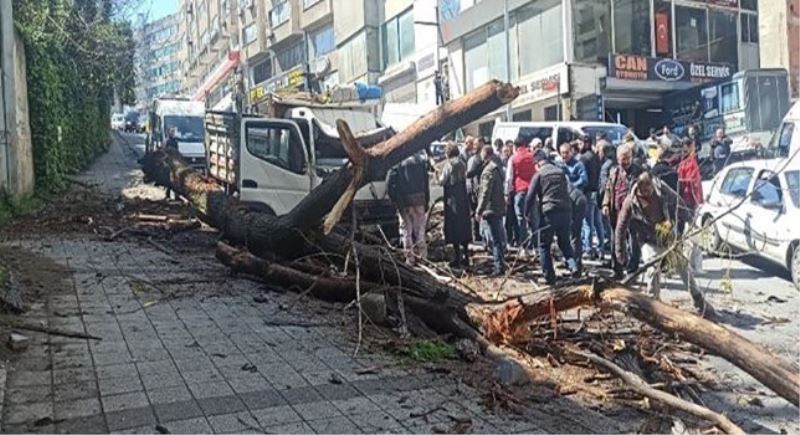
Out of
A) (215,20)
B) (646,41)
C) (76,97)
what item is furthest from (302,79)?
(215,20)

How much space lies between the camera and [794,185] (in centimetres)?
949

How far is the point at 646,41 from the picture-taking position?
27.0 m

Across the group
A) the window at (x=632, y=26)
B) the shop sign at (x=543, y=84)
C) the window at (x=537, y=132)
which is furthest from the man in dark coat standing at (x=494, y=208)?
the window at (x=632, y=26)

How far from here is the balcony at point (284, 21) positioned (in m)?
47.7

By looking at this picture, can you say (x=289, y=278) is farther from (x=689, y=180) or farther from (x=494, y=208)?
(x=689, y=180)

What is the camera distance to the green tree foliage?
16.6 m

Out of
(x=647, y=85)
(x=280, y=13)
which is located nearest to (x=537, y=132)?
(x=647, y=85)

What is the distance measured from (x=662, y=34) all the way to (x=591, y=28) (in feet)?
11.0

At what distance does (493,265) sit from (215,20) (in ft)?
216

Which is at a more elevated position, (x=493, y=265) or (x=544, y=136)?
(x=544, y=136)

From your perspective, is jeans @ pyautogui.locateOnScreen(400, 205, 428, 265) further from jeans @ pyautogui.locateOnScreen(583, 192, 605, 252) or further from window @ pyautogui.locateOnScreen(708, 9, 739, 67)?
window @ pyautogui.locateOnScreen(708, 9, 739, 67)

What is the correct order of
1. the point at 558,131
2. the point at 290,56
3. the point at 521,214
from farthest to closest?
the point at 290,56
the point at 558,131
the point at 521,214

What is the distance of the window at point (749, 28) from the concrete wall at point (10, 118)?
27181 millimetres

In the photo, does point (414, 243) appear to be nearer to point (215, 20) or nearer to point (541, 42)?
point (541, 42)
